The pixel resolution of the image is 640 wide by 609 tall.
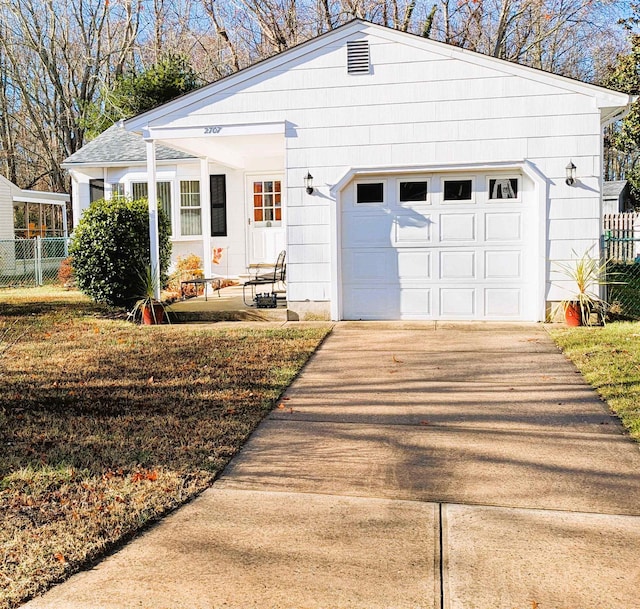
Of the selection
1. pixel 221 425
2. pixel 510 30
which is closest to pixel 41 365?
pixel 221 425

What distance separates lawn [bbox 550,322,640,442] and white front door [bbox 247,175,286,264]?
7.23 metres

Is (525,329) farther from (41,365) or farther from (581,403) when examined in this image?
(41,365)

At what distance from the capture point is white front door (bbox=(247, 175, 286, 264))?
15445mm

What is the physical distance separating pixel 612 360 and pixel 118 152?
13417mm

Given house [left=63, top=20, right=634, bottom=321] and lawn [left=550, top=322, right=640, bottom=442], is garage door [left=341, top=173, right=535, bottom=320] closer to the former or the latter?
house [left=63, top=20, right=634, bottom=321]

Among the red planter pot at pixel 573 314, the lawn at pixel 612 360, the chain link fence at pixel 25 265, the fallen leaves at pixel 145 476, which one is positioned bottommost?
the fallen leaves at pixel 145 476

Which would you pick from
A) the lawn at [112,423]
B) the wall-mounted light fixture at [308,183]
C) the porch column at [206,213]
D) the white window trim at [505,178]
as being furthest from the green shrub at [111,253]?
the white window trim at [505,178]

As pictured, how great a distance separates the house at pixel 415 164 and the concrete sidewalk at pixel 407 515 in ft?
13.1

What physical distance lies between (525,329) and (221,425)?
19.0 feet

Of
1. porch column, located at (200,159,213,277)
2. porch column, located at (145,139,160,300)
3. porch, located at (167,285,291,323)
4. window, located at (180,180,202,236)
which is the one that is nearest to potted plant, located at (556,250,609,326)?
porch, located at (167,285,291,323)

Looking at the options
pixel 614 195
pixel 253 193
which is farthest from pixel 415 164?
pixel 614 195

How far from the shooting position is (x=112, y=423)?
5.82 metres

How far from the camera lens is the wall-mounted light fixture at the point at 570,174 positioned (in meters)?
10.2

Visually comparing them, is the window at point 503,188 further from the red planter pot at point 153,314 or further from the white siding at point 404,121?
the red planter pot at point 153,314
